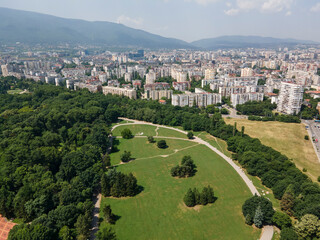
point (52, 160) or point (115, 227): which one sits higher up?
point (52, 160)

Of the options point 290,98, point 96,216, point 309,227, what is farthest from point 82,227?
point 290,98

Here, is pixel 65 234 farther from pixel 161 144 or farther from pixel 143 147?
pixel 161 144

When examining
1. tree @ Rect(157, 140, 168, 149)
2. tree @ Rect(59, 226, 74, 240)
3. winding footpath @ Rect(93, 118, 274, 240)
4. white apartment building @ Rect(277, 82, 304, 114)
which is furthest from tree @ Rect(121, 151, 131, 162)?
white apartment building @ Rect(277, 82, 304, 114)

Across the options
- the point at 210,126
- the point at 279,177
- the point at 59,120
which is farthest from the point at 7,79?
the point at 279,177

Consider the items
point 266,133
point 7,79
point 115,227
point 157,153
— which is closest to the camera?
point 115,227

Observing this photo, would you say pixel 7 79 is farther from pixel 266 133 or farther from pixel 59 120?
pixel 266 133

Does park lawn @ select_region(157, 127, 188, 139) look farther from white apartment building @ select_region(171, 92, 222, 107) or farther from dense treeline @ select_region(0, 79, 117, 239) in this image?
white apartment building @ select_region(171, 92, 222, 107)

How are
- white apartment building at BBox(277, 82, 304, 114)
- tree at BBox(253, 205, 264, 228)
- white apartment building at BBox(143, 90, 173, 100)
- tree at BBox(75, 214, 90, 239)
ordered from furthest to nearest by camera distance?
white apartment building at BBox(143, 90, 173, 100)
white apartment building at BBox(277, 82, 304, 114)
tree at BBox(253, 205, 264, 228)
tree at BBox(75, 214, 90, 239)
